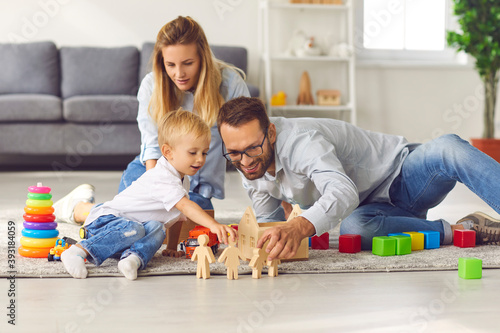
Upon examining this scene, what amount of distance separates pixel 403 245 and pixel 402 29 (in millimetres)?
3745

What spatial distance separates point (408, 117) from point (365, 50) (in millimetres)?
682

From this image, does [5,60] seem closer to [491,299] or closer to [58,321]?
[58,321]

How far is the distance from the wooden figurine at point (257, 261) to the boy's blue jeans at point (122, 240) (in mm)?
285

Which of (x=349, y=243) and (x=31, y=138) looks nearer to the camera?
(x=349, y=243)

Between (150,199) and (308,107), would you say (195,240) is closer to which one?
(150,199)

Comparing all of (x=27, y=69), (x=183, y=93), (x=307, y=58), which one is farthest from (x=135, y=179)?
(x=307, y=58)

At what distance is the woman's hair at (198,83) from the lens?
1.88 m

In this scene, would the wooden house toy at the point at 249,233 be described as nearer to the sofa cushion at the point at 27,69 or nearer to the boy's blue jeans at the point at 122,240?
the boy's blue jeans at the point at 122,240

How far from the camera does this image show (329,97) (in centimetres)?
480

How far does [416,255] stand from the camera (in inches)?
65.7

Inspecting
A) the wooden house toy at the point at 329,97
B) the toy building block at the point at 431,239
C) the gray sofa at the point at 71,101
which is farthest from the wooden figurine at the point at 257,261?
the wooden house toy at the point at 329,97

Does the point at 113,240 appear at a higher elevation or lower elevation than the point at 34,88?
lower

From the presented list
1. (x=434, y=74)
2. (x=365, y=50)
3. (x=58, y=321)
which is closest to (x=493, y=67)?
(x=434, y=74)

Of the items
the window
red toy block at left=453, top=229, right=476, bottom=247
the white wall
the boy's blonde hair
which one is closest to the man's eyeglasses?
the boy's blonde hair
